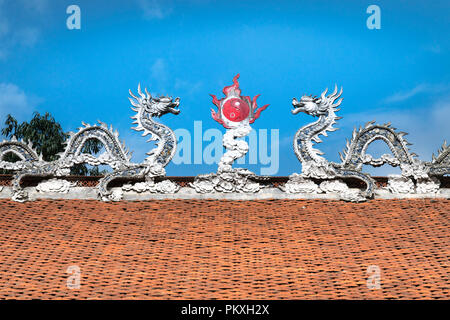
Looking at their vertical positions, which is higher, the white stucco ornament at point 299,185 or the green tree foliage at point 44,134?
the green tree foliage at point 44,134

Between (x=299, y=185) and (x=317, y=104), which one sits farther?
(x=317, y=104)

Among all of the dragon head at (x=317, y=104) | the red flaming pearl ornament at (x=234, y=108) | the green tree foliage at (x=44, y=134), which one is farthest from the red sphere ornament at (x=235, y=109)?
the green tree foliage at (x=44, y=134)

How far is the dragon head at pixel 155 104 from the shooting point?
1440 cm

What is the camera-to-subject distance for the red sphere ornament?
14.2 meters

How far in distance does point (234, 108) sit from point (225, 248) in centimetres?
407

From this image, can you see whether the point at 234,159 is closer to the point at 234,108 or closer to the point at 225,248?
the point at 234,108

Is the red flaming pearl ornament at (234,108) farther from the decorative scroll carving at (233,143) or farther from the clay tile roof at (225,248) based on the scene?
the clay tile roof at (225,248)

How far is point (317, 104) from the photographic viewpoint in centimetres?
1444

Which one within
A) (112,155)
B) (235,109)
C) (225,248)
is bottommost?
(225,248)

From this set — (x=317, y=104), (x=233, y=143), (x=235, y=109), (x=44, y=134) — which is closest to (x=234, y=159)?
(x=233, y=143)

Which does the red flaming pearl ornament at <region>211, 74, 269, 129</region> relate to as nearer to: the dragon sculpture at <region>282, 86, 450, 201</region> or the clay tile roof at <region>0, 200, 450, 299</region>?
the dragon sculpture at <region>282, 86, 450, 201</region>

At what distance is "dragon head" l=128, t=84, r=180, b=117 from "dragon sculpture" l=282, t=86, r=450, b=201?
8.60 feet
